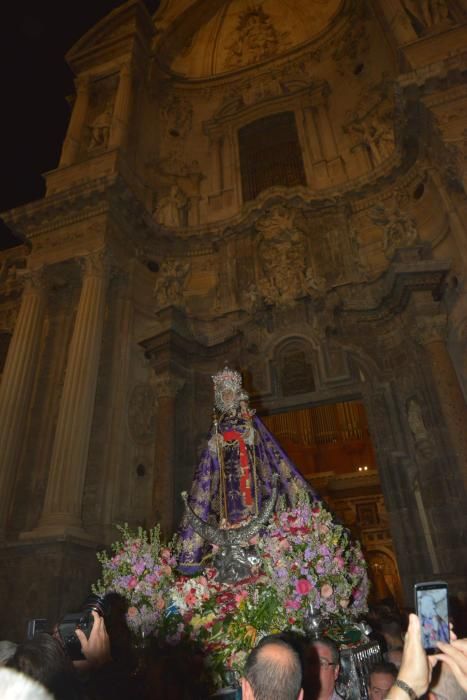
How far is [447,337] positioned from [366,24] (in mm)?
11230

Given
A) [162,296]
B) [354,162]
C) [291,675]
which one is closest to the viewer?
[291,675]

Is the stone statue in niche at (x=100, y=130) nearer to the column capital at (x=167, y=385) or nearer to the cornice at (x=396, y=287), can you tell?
the column capital at (x=167, y=385)

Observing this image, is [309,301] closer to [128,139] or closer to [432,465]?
[432,465]

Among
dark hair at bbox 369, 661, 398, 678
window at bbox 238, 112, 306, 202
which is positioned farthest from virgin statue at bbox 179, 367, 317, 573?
window at bbox 238, 112, 306, 202

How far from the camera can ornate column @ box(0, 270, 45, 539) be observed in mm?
8779

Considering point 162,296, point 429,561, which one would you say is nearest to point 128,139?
point 162,296

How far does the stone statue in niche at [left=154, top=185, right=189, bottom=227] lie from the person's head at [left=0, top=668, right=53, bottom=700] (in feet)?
41.1

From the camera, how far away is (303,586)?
3.74 metres

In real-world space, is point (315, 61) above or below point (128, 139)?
above

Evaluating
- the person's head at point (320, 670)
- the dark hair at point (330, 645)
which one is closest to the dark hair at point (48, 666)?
the person's head at point (320, 670)

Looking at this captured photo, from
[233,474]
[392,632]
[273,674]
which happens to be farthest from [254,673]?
[233,474]

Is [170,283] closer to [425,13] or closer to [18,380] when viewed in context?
[18,380]

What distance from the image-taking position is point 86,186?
11414mm

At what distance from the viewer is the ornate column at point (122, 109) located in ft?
42.2
